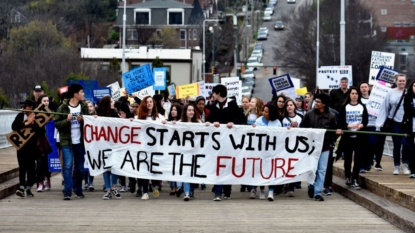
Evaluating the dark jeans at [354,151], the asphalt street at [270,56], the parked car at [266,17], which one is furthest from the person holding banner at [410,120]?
the parked car at [266,17]

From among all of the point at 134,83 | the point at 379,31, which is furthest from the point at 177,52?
the point at 134,83

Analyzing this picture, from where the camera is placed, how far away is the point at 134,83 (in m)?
31.0

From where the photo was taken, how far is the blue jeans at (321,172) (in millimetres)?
20141

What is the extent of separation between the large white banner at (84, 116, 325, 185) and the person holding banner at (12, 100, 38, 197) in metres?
1.02

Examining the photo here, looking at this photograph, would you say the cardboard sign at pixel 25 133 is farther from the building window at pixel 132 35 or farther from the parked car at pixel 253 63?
the building window at pixel 132 35

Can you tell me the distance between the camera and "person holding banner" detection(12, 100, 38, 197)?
20141 millimetres

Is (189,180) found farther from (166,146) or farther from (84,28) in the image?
(84,28)

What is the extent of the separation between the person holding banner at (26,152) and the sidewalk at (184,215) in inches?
14.1

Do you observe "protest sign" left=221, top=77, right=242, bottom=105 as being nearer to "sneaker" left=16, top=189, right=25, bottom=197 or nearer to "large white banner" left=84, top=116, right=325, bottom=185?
"large white banner" left=84, top=116, right=325, bottom=185

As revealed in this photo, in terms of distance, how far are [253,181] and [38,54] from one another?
5371cm

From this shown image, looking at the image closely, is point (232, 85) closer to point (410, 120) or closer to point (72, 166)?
point (410, 120)

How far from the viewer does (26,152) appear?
20.3 m

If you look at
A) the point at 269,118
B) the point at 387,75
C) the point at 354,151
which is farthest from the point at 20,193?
the point at 387,75

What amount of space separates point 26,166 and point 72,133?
1.06 m
